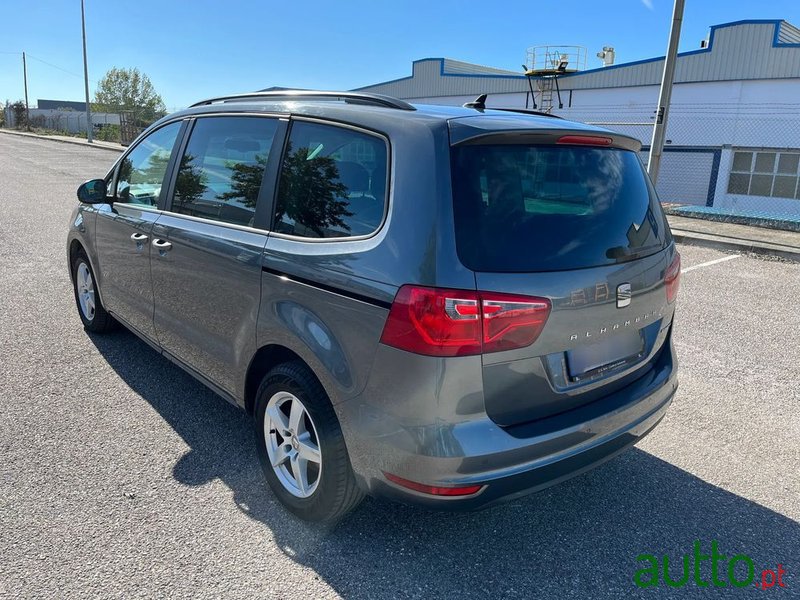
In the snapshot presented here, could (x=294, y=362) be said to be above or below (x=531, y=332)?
below

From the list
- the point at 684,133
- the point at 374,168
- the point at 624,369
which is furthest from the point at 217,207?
the point at 684,133

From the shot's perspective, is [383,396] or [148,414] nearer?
[383,396]

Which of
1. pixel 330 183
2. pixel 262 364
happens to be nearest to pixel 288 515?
pixel 262 364

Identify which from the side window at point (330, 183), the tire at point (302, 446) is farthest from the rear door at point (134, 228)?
the tire at point (302, 446)

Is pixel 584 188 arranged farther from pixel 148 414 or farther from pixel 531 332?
pixel 148 414

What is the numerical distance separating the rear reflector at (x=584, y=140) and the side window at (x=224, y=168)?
1320 millimetres

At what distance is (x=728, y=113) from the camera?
2303 centimetres

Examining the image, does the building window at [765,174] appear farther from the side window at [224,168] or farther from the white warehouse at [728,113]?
the side window at [224,168]

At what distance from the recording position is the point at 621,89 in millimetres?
25594

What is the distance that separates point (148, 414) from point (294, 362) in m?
1.58

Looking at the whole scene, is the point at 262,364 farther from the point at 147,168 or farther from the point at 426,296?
the point at 147,168

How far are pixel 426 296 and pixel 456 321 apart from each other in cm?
13

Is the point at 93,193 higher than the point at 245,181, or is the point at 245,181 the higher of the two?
the point at 245,181

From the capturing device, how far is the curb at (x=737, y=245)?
927 cm
